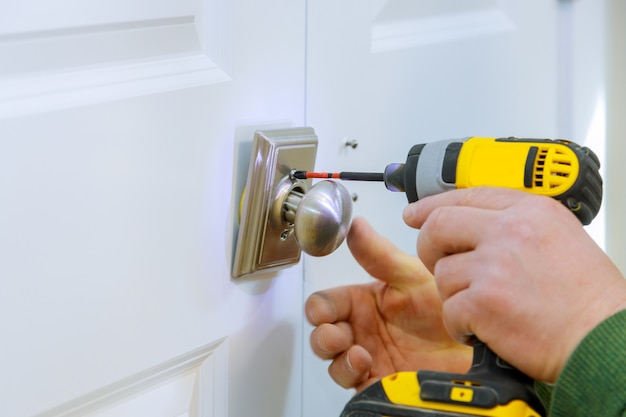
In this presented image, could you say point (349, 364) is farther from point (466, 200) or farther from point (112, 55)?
point (112, 55)

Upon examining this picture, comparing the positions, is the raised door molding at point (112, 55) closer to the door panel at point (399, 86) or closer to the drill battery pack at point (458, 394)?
Answer: the door panel at point (399, 86)

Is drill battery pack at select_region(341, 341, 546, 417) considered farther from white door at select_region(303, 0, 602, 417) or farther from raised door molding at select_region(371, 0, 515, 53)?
raised door molding at select_region(371, 0, 515, 53)

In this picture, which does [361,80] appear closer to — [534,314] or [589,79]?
[534,314]

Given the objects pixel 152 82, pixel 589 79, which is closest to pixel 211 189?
pixel 152 82

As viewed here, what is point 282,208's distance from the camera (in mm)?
538

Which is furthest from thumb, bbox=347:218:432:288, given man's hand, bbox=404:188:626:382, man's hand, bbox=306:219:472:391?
man's hand, bbox=404:188:626:382

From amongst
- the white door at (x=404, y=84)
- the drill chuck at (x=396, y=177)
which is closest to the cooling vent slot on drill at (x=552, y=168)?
the drill chuck at (x=396, y=177)

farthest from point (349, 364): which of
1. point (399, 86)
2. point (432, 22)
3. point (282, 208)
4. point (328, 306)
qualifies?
point (432, 22)

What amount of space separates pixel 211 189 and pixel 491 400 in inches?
9.9

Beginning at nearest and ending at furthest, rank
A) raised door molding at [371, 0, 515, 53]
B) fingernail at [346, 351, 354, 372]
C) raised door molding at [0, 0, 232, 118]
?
raised door molding at [0, 0, 232, 118] → fingernail at [346, 351, 354, 372] → raised door molding at [371, 0, 515, 53]

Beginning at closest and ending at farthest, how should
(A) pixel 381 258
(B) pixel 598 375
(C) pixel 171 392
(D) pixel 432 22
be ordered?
(B) pixel 598 375 < (C) pixel 171 392 < (A) pixel 381 258 < (D) pixel 432 22

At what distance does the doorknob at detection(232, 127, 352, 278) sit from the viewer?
495 mm

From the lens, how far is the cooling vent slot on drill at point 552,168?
0.47 m

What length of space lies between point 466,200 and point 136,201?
9.2 inches
